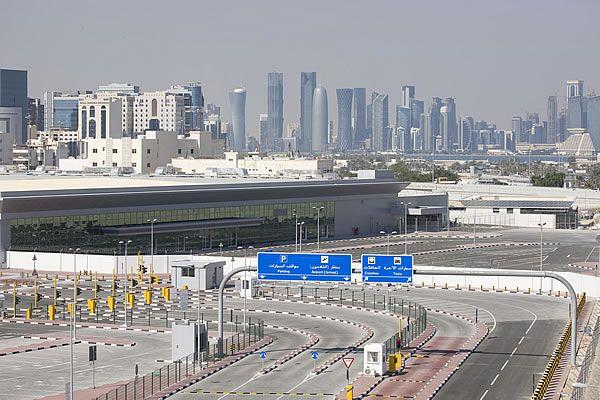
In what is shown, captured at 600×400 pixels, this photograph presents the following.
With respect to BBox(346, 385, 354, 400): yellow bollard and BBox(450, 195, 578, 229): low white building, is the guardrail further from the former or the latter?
BBox(450, 195, 578, 229): low white building

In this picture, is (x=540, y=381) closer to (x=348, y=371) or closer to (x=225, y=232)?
(x=348, y=371)

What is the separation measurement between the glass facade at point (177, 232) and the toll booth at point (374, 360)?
66399 mm

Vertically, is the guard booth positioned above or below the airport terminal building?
below

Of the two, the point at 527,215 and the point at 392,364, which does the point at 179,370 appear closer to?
the point at 392,364

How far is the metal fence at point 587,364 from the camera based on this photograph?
183ft

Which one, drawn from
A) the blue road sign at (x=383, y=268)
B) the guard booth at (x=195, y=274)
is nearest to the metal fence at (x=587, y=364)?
the blue road sign at (x=383, y=268)

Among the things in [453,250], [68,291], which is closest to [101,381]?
[68,291]

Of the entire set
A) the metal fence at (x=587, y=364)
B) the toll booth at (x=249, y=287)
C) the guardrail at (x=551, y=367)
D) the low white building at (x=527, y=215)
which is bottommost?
the metal fence at (x=587, y=364)

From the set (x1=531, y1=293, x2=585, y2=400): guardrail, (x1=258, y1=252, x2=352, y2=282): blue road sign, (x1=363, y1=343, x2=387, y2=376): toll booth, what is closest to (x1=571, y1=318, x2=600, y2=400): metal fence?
(x1=531, y1=293, x2=585, y2=400): guardrail

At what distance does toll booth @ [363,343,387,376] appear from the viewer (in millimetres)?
61656

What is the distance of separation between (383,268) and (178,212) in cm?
6754

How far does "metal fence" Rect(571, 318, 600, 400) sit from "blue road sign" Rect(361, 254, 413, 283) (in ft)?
37.1

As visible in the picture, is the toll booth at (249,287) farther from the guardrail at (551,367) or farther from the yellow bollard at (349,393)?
the yellow bollard at (349,393)

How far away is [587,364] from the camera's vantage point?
65.1 meters
